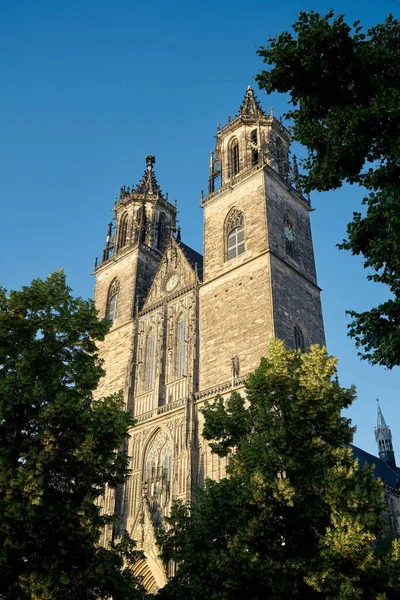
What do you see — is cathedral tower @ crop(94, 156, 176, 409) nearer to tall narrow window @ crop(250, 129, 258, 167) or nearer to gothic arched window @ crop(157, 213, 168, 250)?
gothic arched window @ crop(157, 213, 168, 250)

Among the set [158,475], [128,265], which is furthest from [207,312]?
[128,265]

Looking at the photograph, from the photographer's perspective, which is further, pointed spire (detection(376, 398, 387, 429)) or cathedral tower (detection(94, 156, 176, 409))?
pointed spire (detection(376, 398, 387, 429))

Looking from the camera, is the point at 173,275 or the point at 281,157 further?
the point at 281,157

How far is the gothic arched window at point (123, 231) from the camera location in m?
33.7

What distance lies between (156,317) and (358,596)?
1856 cm

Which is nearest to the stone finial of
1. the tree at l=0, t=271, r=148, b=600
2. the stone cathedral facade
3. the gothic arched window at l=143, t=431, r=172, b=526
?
the stone cathedral facade

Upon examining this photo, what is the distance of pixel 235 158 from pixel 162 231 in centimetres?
722

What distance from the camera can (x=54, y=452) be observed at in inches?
420

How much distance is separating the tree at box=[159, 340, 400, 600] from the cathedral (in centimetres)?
825

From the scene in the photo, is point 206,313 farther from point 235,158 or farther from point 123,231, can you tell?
point 123,231

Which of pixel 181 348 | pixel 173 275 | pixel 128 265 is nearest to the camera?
pixel 181 348

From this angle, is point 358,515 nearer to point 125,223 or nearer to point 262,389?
point 262,389

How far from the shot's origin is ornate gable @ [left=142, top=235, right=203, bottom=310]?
89.1ft

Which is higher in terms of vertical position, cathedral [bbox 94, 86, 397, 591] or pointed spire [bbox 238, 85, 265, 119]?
pointed spire [bbox 238, 85, 265, 119]
